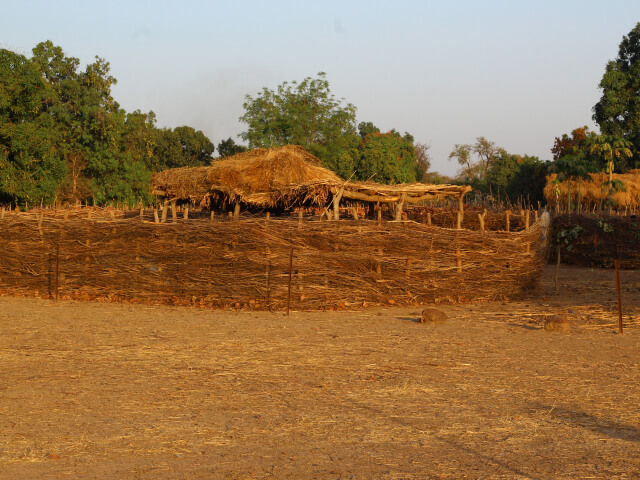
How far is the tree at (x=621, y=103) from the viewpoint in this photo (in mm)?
37656

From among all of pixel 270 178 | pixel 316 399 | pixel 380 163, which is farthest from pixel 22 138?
pixel 316 399

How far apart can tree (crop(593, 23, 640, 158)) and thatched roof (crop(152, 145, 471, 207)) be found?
26612mm

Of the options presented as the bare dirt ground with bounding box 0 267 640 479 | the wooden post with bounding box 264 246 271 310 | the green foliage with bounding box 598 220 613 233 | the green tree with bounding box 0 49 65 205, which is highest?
the green tree with bounding box 0 49 65 205

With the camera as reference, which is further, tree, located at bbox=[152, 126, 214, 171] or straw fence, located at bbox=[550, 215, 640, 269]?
tree, located at bbox=[152, 126, 214, 171]

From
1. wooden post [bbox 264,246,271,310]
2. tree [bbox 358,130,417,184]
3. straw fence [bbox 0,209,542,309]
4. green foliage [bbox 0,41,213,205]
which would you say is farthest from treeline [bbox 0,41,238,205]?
wooden post [bbox 264,246,271,310]

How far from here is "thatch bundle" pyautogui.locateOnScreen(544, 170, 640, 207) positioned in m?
29.6

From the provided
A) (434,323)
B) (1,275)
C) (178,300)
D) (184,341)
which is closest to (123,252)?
(178,300)

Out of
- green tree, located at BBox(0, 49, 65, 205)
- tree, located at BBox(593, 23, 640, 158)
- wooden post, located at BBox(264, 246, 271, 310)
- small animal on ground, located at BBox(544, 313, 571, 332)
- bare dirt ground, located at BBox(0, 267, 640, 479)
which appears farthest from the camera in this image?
tree, located at BBox(593, 23, 640, 158)

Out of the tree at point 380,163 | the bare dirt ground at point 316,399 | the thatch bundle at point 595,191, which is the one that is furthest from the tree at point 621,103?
the bare dirt ground at point 316,399

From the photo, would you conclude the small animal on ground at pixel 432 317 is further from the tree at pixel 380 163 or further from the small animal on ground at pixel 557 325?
the tree at pixel 380 163

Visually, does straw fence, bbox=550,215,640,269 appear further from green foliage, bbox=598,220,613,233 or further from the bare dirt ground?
the bare dirt ground

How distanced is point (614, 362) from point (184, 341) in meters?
5.37

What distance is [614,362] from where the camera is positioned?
8.26m

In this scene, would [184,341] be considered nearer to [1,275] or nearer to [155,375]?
[155,375]
